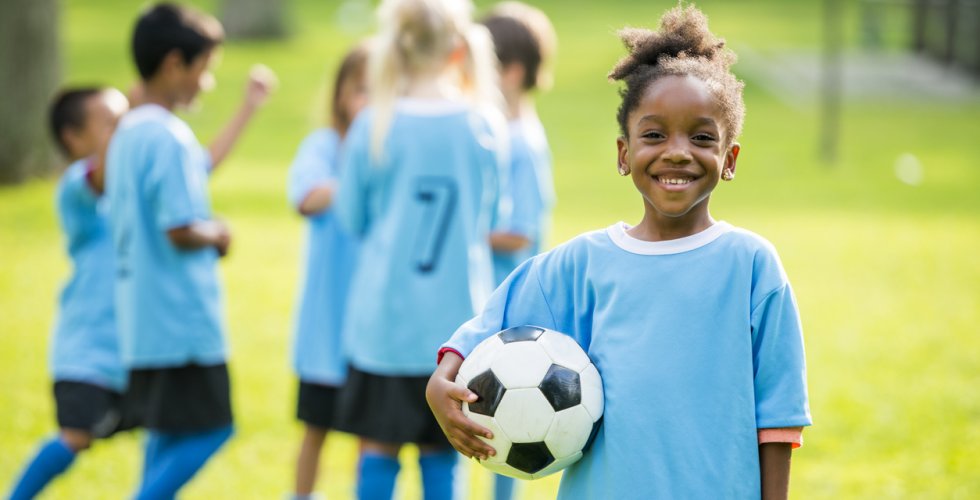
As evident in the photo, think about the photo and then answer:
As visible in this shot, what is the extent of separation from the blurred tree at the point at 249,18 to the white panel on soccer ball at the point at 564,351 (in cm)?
2332

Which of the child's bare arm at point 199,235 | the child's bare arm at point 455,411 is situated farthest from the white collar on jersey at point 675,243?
the child's bare arm at point 199,235

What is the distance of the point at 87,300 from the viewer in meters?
4.58

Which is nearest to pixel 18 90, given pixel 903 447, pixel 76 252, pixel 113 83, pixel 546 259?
pixel 113 83

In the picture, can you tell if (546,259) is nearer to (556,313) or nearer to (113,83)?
(556,313)

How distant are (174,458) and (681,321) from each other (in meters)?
2.41

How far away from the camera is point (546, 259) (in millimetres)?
2727

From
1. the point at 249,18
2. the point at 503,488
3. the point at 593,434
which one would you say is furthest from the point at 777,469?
the point at 249,18

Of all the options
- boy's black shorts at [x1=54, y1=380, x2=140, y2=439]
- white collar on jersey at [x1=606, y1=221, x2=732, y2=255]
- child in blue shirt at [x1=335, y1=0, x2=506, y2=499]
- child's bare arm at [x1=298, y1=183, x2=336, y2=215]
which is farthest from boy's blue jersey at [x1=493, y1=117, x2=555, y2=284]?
white collar on jersey at [x1=606, y1=221, x2=732, y2=255]

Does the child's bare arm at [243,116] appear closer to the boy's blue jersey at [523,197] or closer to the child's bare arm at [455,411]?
the boy's blue jersey at [523,197]

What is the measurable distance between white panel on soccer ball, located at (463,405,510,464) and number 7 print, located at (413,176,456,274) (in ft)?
4.52

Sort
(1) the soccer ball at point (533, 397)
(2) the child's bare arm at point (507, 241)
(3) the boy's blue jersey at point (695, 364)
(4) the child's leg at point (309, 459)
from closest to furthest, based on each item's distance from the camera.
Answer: (3) the boy's blue jersey at point (695, 364) < (1) the soccer ball at point (533, 397) < (2) the child's bare arm at point (507, 241) < (4) the child's leg at point (309, 459)

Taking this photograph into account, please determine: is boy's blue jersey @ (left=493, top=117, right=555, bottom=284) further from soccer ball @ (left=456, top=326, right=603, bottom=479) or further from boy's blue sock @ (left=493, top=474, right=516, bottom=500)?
soccer ball @ (left=456, top=326, right=603, bottom=479)

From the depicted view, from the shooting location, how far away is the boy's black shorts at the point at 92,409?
14.6 feet

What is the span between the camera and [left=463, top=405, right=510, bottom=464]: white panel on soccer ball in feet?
8.59
